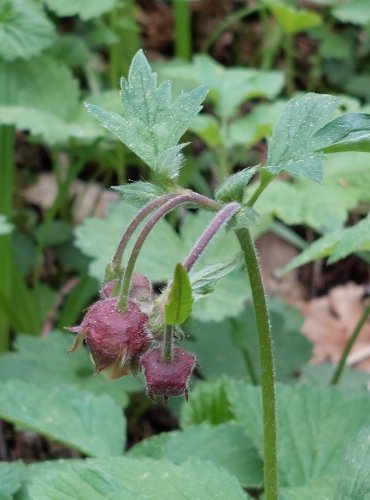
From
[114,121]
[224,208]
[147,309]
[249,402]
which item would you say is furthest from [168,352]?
[249,402]

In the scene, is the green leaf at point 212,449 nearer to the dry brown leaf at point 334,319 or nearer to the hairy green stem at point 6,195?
the hairy green stem at point 6,195

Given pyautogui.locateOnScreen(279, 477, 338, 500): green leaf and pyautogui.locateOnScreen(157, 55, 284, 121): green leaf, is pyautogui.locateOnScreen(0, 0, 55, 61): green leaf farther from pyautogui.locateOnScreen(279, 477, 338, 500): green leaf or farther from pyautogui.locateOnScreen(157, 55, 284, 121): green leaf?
pyautogui.locateOnScreen(279, 477, 338, 500): green leaf

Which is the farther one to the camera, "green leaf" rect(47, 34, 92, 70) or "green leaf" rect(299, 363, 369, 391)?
"green leaf" rect(47, 34, 92, 70)

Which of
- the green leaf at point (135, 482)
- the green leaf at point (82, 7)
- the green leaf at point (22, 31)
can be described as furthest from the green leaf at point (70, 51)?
the green leaf at point (135, 482)

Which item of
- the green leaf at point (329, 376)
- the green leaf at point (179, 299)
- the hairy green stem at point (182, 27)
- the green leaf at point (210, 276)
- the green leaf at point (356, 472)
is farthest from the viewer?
the hairy green stem at point (182, 27)

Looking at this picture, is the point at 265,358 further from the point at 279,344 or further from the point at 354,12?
the point at 354,12

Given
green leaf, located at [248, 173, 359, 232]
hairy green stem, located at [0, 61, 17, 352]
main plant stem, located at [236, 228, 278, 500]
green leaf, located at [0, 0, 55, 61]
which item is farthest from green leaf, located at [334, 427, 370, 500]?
green leaf, located at [0, 0, 55, 61]
